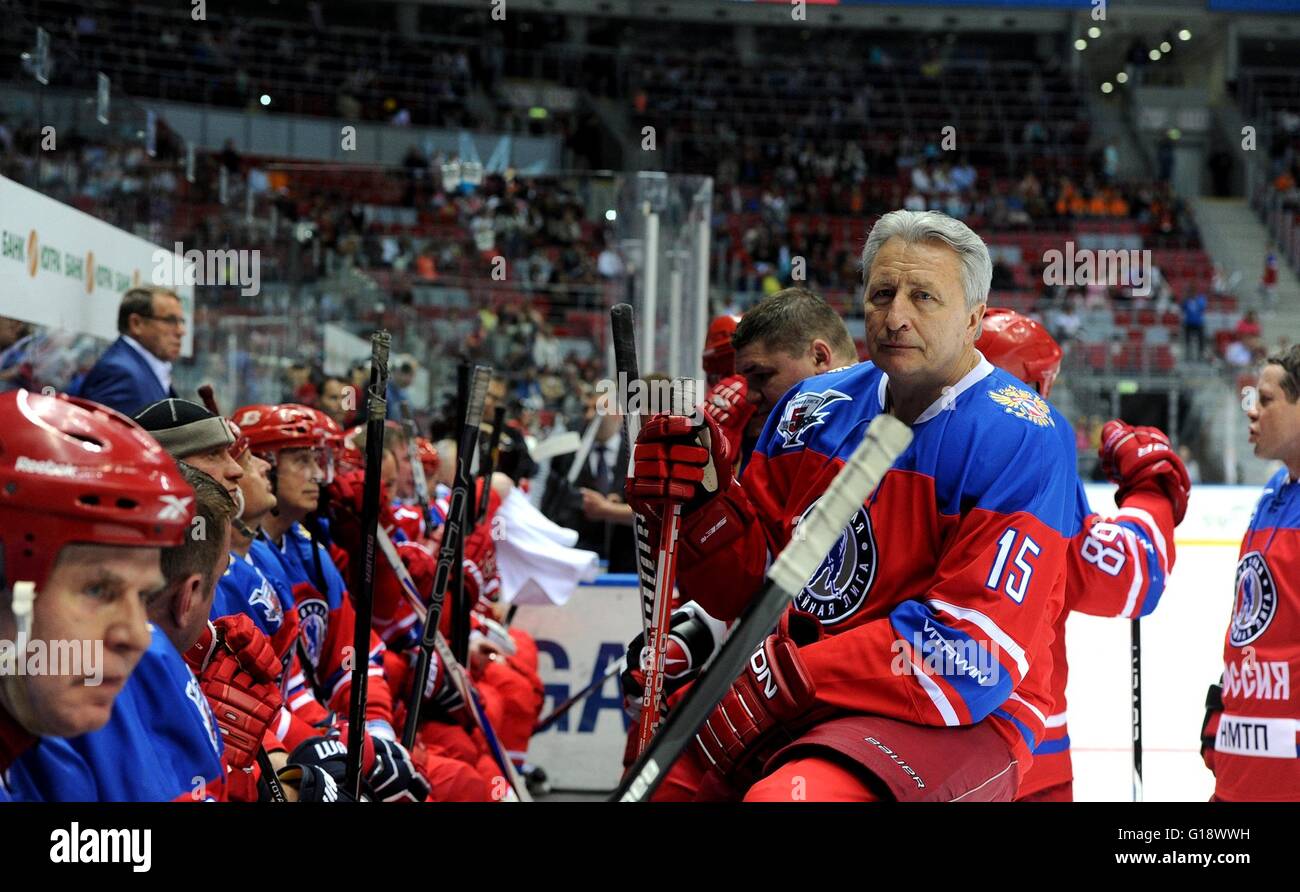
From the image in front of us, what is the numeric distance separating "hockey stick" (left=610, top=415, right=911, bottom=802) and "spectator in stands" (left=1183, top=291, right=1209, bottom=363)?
922 centimetres

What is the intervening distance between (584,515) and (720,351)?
2878 mm

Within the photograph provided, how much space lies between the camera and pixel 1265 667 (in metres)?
2.70

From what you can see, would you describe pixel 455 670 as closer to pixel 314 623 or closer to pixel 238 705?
pixel 314 623

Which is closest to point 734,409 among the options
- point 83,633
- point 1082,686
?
point 83,633

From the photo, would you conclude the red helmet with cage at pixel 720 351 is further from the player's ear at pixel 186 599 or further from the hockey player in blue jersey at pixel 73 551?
the hockey player in blue jersey at pixel 73 551

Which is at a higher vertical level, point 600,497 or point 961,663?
point 961,663

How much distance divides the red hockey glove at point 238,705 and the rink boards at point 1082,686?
305 cm

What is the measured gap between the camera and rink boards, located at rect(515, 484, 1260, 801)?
4.95 metres

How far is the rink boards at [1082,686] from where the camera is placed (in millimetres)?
4949

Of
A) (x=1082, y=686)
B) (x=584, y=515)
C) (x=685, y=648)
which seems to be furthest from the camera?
(x=584, y=515)

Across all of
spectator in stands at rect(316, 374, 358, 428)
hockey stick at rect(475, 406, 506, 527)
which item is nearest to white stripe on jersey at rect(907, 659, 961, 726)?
hockey stick at rect(475, 406, 506, 527)
